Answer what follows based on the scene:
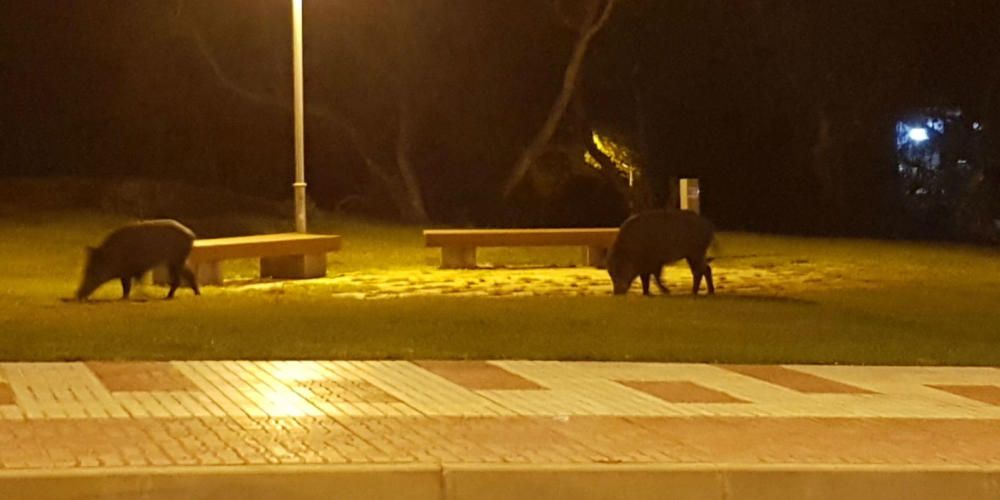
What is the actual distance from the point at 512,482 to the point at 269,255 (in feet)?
51.6

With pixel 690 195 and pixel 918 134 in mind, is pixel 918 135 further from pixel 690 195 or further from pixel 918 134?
pixel 690 195

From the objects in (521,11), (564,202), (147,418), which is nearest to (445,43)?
(521,11)

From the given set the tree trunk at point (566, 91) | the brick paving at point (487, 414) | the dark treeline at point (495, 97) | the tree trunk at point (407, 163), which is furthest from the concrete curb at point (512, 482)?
→ the tree trunk at point (407, 163)

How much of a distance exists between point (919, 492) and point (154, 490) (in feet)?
13.4

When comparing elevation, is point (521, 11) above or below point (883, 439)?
above

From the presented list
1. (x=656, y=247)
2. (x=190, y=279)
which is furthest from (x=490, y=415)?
(x=190, y=279)

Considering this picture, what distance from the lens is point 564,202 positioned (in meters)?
39.9

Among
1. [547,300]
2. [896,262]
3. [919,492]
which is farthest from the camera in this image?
[896,262]

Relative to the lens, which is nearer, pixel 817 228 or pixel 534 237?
pixel 534 237

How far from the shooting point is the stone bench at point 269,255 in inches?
879

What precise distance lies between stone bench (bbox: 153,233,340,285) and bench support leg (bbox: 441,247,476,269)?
2.41 metres

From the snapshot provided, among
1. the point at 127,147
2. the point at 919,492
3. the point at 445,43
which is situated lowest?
the point at 919,492

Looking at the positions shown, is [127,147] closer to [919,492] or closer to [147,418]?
[147,418]

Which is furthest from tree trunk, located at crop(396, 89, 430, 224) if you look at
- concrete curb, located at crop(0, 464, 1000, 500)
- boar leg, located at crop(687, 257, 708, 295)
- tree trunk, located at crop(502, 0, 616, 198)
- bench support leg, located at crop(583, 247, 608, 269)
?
concrete curb, located at crop(0, 464, 1000, 500)
